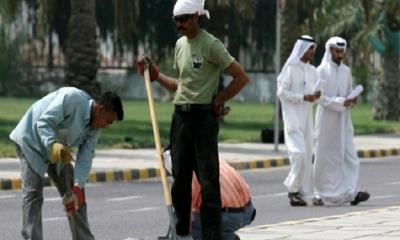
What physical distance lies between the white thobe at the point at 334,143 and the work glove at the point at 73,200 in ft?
26.6

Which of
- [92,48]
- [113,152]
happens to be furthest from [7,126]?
[113,152]

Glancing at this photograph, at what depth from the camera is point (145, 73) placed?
11.6 m

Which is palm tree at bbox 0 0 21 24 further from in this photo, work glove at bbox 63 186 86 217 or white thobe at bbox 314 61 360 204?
work glove at bbox 63 186 86 217

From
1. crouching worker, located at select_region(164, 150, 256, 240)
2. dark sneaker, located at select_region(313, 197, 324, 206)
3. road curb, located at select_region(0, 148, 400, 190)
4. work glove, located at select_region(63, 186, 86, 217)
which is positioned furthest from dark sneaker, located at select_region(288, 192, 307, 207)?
work glove, located at select_region(63, 186, 86, 217)

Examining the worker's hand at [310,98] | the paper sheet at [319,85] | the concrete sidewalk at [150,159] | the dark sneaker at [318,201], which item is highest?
the paper sheet at [319,85]

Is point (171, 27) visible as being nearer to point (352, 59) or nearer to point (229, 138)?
point (352, 59)

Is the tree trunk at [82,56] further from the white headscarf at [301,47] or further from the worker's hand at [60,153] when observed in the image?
the worker's hand at [60,153]

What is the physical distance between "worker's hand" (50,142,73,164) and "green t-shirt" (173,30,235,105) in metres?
1.35

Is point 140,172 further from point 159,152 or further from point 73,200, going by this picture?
point 73,200

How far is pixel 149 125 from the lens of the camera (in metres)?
36.9

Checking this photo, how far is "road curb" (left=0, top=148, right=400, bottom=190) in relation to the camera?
2123 centimetres

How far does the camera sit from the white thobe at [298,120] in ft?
61.0

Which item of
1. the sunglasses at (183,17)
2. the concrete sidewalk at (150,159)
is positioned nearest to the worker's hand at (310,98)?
the concrete sidewalk at (150,159)

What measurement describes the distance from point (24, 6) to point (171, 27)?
5.80m
